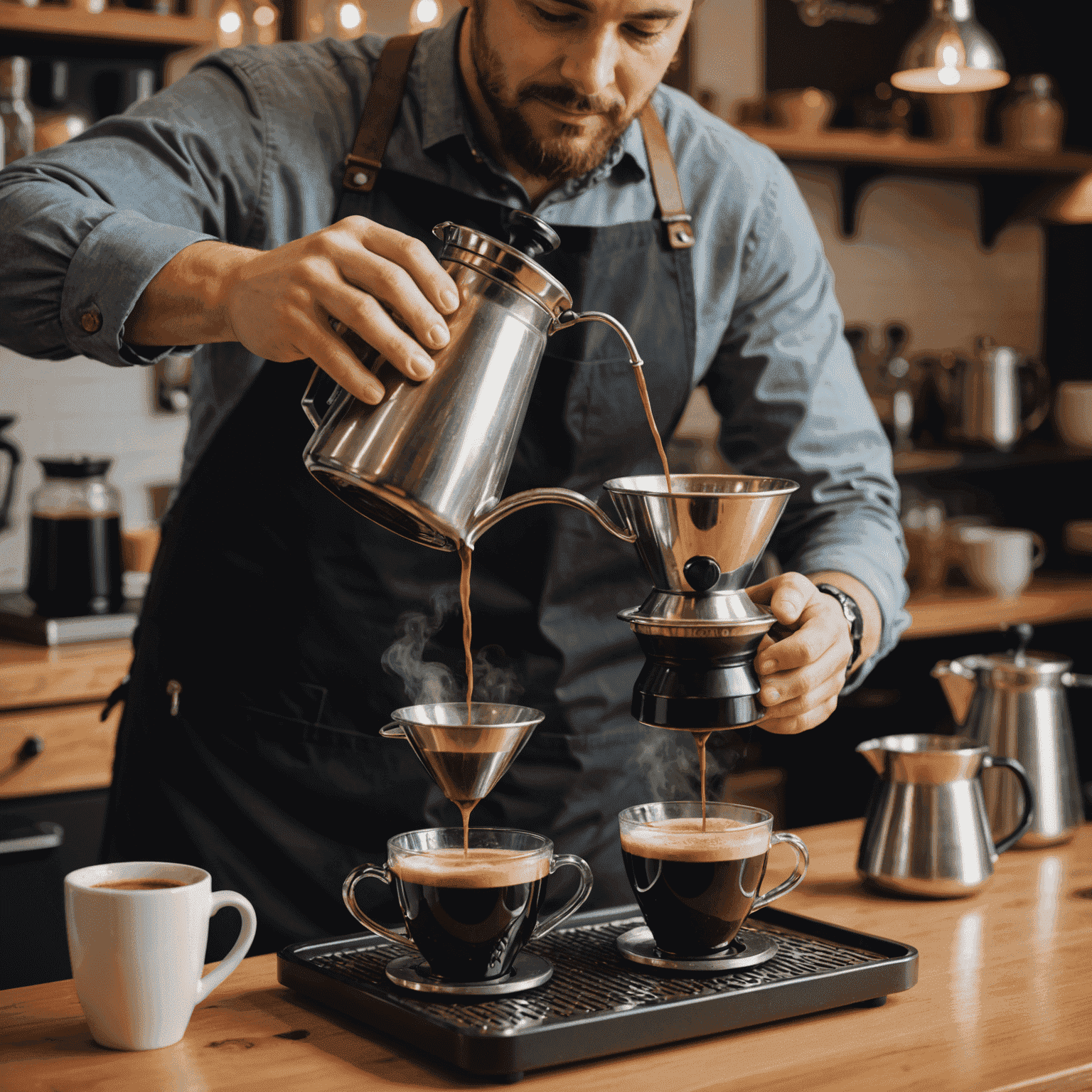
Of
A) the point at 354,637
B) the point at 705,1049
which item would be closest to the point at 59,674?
the point at 354,637

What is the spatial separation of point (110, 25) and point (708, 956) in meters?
2.39

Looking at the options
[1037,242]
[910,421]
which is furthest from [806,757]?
[1037,242]

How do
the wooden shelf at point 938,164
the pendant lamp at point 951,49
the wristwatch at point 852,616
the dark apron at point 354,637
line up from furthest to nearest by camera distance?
1. the wooden shelf at point 938,164
2. the pendant lamp at point 951,49
3. the dark apron at point 354,637
4. the wristwatch at point 852,616

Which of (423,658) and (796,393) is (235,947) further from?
(796,393)

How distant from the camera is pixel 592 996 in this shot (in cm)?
111

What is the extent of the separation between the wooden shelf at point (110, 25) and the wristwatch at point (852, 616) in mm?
2034

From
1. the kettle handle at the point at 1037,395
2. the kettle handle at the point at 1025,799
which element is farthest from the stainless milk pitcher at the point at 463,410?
the kettle handle at the point at 1037,395

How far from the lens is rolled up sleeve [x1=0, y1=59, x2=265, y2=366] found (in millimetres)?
1258

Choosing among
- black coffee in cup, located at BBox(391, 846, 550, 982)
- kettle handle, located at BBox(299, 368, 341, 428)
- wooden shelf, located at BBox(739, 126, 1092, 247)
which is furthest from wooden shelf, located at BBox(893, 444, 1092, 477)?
black coffee in cup, located at BBox(391, 846, 550, 982)

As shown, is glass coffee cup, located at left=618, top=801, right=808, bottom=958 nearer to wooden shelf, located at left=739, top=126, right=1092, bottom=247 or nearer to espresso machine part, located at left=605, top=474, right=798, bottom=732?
espresso machine part, located at left=605, top=474, right=798, bottom=732

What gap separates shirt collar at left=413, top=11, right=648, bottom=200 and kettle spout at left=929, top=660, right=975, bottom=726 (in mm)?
726

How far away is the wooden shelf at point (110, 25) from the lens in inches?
112

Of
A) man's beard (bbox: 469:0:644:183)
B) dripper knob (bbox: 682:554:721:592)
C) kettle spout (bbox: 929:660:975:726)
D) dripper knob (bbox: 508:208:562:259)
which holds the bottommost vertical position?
kettle spout (bbox: 929:660:975:726)

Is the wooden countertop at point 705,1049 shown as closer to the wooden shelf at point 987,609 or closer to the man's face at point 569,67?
the man's face at point 569,67
